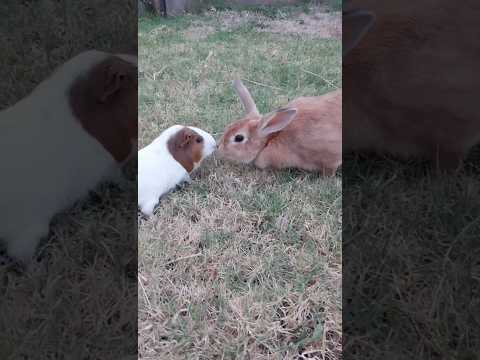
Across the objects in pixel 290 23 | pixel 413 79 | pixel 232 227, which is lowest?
pixel 232 227

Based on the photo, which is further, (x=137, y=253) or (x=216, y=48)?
(x=216, y=48)

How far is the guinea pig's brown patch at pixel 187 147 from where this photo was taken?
1086 millimetres

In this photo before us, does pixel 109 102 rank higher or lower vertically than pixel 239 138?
higher

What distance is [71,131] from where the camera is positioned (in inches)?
36.3

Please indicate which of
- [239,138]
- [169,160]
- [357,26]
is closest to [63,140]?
[169,160]

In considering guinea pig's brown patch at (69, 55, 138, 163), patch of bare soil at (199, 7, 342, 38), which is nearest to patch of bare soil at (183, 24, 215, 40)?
patch of bare soil at (199, 7, 342, 38)

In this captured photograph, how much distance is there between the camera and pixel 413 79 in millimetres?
960

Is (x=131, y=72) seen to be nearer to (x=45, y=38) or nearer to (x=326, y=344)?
(x=45, y=38)

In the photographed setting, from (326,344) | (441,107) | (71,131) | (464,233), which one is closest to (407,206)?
(464,233)

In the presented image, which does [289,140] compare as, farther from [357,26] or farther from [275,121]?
[357,26]

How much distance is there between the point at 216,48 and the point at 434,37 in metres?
0.61

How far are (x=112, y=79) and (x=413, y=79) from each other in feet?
1.82

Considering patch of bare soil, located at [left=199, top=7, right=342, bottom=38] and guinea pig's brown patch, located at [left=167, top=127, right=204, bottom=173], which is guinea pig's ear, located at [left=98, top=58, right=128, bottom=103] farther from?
patch of bare soil, located at [left=199, top=7, right=342, bottom=38]

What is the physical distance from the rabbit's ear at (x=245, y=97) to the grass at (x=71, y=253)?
35 cm
